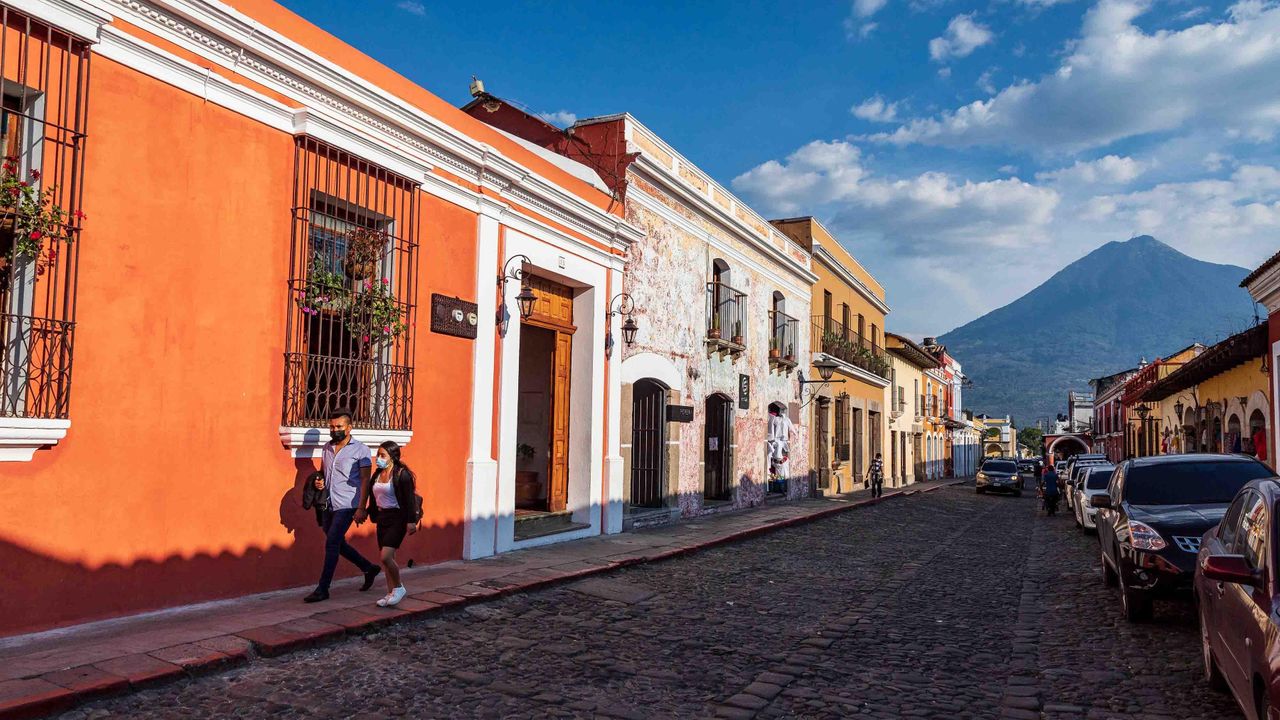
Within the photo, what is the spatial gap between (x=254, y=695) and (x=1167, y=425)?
3136 cm

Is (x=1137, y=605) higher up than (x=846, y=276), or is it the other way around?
(x=846, y=276)

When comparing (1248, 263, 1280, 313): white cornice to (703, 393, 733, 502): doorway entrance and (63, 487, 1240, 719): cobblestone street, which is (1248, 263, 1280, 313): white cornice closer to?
(63, 487, 1240, 719): cobblestone street

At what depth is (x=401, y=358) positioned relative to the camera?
28.6 feet

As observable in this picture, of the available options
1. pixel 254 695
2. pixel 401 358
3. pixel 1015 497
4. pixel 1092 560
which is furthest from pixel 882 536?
pixel 1015 497

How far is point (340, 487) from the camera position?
6.93 m

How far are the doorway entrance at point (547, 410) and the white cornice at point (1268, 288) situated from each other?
36.4 feet

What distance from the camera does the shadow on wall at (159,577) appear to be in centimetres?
548

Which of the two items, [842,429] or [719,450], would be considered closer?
[719,450]

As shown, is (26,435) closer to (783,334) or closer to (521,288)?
(521,288)

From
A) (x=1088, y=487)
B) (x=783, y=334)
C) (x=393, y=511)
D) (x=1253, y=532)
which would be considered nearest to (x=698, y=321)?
(x=783, y=334)

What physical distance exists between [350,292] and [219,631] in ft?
10.8

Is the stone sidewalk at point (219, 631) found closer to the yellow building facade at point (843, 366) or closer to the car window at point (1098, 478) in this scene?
the car window at point (1098, 478)

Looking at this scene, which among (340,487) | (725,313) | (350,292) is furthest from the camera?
(725,313)

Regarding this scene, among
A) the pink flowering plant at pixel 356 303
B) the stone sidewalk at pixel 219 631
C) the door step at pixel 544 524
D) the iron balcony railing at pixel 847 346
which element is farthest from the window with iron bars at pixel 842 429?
the pink flowering plant at pixel 356 303
